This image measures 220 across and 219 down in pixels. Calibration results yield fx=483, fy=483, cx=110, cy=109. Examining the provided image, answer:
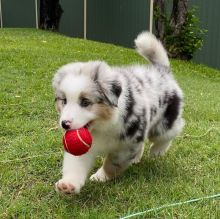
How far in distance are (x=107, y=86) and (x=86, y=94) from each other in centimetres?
17

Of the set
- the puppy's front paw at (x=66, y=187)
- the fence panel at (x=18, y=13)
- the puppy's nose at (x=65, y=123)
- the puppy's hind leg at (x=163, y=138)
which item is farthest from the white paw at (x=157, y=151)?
the fence panel at (x=18, y=13)

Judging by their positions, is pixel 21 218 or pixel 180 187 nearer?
pixel 21 218

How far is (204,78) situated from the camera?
10.6 metres

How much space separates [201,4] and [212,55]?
1506mm

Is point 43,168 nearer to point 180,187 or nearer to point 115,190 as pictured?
point 115,190

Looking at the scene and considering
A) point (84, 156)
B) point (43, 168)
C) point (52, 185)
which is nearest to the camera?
point (84, 156)

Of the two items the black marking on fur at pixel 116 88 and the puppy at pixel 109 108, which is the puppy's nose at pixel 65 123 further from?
the black marking on fur at pixel 116 88

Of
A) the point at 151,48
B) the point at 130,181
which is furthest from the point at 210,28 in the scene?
the point at 130,181

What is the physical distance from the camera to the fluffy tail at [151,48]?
4.23 meters

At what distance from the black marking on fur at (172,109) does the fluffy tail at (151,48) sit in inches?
16.8

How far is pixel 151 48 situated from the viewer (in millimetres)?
4285

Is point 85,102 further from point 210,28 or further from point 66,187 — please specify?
point 210,28

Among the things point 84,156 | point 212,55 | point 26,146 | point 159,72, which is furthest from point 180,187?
point 212,55

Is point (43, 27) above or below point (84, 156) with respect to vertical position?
below
